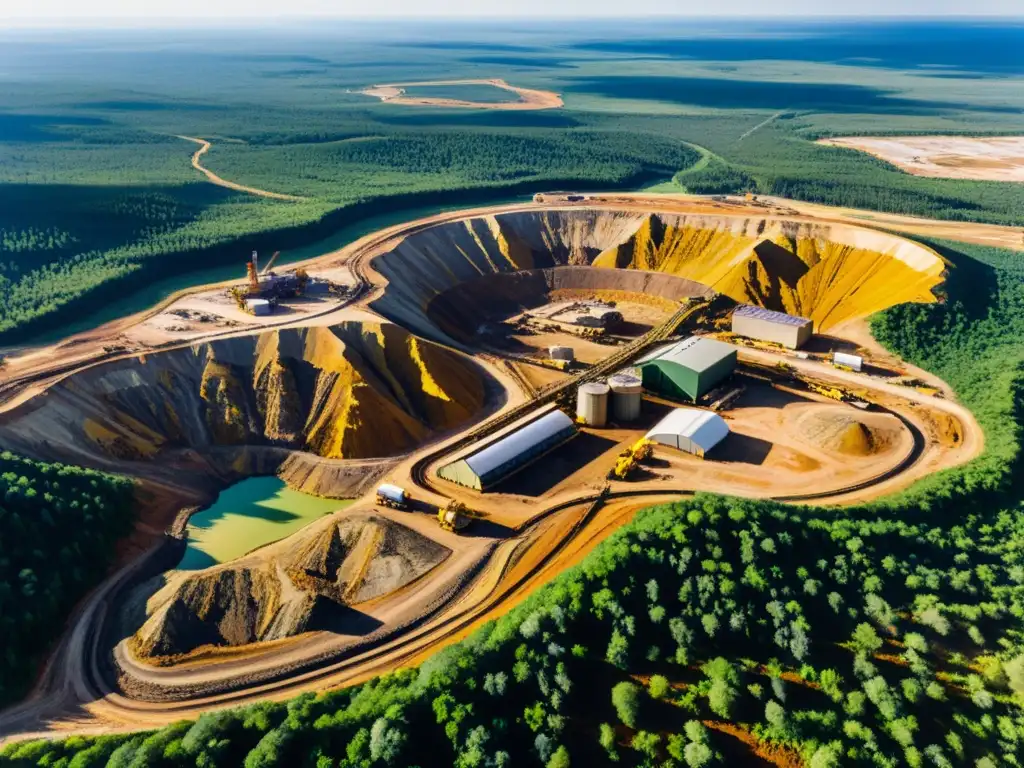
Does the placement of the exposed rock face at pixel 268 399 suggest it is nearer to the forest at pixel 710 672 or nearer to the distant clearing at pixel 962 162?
the forest at pixel 710 672

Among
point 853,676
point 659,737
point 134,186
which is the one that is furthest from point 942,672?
point 134,186

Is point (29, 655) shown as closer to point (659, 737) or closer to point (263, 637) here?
point (263, 637)

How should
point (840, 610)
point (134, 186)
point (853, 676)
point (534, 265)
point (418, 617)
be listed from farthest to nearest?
point (134, 186) < point (534, 265) < point (418, 617) < point (840, 610) < point (853, 676)

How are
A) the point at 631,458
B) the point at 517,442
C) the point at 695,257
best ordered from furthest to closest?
the point at 695,257 < the point at 517,442 < the point at 631,458

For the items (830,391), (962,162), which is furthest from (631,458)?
(962,162)

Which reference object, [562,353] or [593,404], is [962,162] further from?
[593,404]

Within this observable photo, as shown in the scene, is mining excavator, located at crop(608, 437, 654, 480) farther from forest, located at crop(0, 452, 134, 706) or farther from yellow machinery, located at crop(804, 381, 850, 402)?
forest, located at crop(0, 452, 134, 706)

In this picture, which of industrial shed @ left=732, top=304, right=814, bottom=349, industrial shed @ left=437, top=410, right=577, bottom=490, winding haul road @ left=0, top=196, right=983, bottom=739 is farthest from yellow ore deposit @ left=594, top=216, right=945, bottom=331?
industrial shed @ left=437, top=410, right=577, bottom=490
